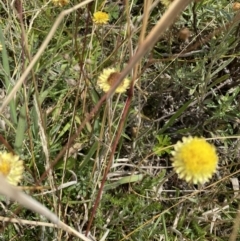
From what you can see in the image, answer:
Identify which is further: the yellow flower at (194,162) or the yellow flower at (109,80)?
the yellow flower at (109,80)

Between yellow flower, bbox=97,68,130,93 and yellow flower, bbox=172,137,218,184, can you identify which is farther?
yellow flower, bbox=97,68,130,93

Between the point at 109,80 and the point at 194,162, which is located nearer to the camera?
the point at 194,162

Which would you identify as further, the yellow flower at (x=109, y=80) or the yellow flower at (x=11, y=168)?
the yellow flower at (x=109, y=80)

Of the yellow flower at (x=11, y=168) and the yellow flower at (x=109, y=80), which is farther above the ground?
the yellow flower at (x=109, y=80)

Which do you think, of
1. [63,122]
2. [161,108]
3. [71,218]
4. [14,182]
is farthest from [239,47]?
[14,182]

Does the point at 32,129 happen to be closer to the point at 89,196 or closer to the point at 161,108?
the point at 89,196

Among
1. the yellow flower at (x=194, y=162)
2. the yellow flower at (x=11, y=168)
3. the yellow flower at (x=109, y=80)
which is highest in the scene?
the yellow flower at (x=194, y=162)

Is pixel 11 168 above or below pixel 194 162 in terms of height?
below

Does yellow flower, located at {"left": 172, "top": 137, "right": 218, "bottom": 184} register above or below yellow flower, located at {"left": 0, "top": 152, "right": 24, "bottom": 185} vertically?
above

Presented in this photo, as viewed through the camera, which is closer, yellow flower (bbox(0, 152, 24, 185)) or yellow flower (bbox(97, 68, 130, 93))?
yellow flower (bbox(0, 152, 24, 185))

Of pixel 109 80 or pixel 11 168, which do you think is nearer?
pixel 11 168

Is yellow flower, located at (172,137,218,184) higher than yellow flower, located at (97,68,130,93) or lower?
higher

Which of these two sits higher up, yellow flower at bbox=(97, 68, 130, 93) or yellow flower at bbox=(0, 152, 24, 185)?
yellow flower at bbox=(97, 68, 130, 93)

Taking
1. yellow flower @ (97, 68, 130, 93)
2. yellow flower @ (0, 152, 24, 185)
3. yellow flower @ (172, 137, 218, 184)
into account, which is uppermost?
yellow flower @ (172, 137, 218, 184)
